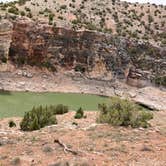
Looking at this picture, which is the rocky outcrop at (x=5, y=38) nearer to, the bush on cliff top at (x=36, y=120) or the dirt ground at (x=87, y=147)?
the bush on cliff top at (x=36, y=120)

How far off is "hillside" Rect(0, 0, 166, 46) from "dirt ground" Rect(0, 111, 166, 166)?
144 ft

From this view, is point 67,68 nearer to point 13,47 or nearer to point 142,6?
point 13,47

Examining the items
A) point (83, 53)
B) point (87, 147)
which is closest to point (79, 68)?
point (83, 53)

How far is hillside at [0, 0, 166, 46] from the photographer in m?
68.2

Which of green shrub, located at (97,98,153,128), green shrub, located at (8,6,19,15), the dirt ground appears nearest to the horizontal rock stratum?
green shrub, located at (8,6,19,15)

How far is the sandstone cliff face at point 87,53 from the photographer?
63094mm

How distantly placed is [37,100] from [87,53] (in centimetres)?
1819

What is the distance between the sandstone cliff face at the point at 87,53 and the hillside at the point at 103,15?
2283mm

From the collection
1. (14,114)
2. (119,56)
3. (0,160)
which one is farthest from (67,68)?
(0,160)

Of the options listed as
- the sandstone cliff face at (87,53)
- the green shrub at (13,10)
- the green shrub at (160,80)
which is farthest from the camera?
the green shrub at (160,80)

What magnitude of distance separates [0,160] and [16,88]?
4077 centimetres

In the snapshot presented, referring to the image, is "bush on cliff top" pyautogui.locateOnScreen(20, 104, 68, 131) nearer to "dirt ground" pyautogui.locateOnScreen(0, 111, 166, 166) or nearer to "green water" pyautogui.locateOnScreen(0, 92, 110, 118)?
"dirt ground" pyautogui.locateOnScreen(0, 111, 166, 166)

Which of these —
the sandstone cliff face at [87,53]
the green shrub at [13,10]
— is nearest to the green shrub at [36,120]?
the sandstone cliff face at [87,53]

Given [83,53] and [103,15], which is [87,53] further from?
[103,15]
